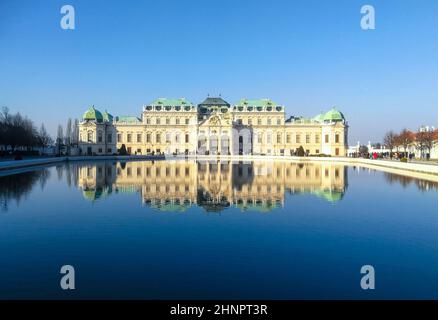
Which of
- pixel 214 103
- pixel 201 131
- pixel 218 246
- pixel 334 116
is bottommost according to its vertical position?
pixel 218 246

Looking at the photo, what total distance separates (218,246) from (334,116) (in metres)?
91.9

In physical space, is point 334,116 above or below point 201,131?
above

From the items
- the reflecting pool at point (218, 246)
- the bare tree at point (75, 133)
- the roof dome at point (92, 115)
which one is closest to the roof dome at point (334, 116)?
the roof dome at point (92, 115)

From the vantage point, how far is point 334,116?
9725cm

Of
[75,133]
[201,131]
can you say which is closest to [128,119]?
[75,133]

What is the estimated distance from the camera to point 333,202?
61.7ft

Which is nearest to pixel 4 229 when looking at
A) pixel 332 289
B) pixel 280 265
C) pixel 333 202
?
pixel 280 265

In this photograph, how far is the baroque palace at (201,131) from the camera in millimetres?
94625

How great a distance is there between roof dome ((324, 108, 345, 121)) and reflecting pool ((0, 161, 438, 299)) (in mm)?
80088

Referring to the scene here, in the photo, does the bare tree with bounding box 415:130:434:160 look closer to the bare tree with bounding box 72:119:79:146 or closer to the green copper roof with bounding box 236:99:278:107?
the green copper roof with bounding box 236:99:278:107

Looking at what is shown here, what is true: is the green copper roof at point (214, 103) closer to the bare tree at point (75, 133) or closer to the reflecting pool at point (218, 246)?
the bare tree at point (75, 133)

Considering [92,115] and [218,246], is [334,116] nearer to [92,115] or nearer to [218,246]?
[92,115]
